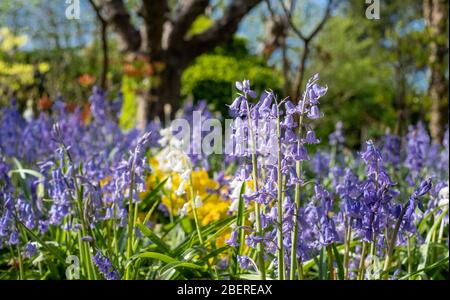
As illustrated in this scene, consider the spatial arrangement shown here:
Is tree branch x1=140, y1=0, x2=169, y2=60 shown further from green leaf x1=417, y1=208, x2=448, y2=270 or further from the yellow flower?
green leaf x1=417, y1=208, x2=448, y2=270

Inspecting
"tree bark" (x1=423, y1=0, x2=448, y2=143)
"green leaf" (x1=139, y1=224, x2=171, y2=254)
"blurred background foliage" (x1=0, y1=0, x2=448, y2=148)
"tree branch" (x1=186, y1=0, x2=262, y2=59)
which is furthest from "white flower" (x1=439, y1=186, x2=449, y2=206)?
"tree branch" (x1=186, y1=0, x2=262, y2=59)

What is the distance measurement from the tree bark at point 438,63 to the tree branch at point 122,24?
3.30 meters

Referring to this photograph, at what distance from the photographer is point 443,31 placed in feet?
19.7

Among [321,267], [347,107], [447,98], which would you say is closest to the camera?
[321,267]

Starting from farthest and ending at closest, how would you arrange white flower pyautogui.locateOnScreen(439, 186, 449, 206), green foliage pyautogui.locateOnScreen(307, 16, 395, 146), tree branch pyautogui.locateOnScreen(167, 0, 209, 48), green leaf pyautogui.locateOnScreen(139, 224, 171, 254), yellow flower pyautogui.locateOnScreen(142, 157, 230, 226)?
green foliage pyautogui.locateOnScreen(307, 16, 395, 146) < tree branch pyautogui.locateOnScreen(167, 0, 209, 48) < yellow flower pyautogui.locateOnScreen(142, 157, 230, 226) < white flower pyautogui.locateOnScreen(439, 186, 449, 206) < green leaf pyautogui.locateOnScreen(139, 224, 171, 254)

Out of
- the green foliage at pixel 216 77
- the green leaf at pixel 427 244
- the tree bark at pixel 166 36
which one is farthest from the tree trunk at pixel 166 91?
the green leaf at pixel 427 244

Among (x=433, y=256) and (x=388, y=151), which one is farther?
(x=388, y=151)

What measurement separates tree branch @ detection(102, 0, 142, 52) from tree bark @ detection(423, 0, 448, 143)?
10.8 feet

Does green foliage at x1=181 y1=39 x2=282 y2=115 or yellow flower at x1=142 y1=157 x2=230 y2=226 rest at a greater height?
green foliage at x1=181 y1=39 x2=282 y2=115

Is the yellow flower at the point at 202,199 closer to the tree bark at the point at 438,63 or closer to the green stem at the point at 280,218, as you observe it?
the green stem at the point at 280,218

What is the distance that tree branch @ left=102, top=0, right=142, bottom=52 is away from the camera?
7.70 metres
